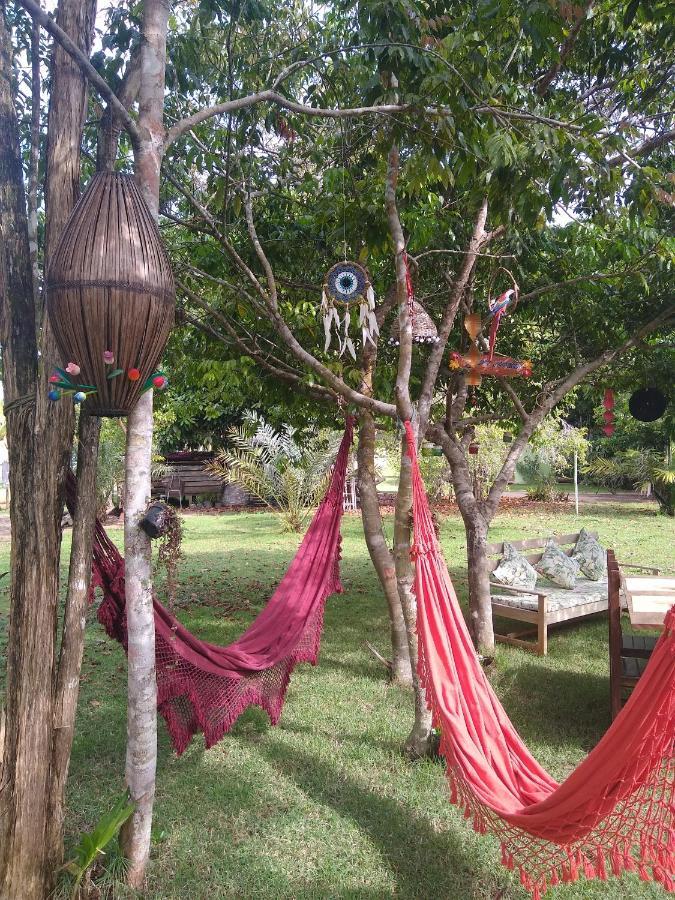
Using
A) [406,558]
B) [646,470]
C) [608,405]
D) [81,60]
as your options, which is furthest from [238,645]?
[646,470]

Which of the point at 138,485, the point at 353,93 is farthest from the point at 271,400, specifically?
the point at 138,485

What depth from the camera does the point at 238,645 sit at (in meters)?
2.59

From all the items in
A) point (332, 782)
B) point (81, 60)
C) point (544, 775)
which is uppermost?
point (81, 60)

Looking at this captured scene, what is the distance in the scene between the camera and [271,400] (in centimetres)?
379

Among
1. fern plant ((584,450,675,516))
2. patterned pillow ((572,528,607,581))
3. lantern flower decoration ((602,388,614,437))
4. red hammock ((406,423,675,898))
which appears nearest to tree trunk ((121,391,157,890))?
red hammock ((406,423,675,898))

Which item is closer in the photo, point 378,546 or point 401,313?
point 401,313

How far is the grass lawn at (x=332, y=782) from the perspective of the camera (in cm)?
187

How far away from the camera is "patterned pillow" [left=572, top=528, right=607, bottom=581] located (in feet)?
15.0

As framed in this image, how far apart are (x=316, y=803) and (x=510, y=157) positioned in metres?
2.16

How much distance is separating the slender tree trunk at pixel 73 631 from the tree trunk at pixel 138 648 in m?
0.10

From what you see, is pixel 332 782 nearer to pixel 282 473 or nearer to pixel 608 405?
pixel 608 405

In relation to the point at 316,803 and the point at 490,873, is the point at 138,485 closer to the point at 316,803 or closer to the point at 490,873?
the point at 316,803

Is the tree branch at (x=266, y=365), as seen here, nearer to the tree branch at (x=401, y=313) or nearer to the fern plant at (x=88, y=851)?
the tree branch at (x=401, y=313)

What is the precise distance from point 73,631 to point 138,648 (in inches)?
6.9
